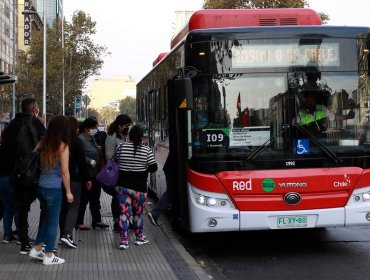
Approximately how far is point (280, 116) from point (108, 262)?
283cm

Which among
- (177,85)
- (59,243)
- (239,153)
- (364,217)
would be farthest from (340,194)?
(59,243)

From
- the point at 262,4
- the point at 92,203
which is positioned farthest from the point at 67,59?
the point at 92,203

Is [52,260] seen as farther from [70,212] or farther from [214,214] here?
[214,214]

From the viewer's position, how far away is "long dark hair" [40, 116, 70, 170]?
6364 millimetres

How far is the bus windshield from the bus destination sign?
0.49 feet

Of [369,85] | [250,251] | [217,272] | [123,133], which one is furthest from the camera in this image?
[123,133]

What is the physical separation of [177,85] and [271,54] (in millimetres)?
1317

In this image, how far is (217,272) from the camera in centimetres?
696

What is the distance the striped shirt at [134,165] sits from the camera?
752 centimetres

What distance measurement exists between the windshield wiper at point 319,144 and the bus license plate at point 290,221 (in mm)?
848

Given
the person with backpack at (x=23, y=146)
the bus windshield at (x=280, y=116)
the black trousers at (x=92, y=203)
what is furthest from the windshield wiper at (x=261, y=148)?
the black trousers at (x=92, y=203)

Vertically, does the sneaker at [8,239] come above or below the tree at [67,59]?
below

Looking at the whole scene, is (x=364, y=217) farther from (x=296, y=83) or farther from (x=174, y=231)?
(x=174, y=231)

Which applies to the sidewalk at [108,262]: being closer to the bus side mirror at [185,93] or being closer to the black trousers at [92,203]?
the black trousers at [92,203]
